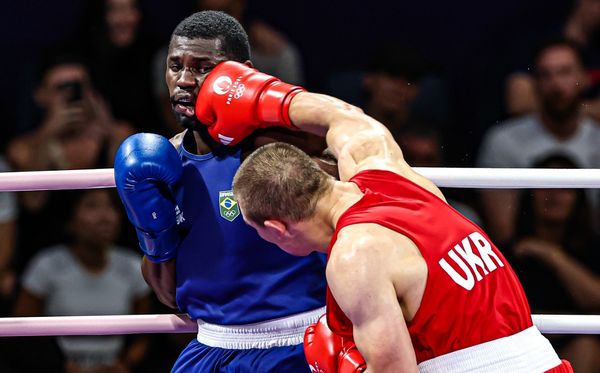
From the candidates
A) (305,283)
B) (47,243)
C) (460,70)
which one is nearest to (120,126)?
(47,243)

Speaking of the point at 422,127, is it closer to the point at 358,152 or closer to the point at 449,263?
the point at 358,152

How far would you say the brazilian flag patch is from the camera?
8.08 ft

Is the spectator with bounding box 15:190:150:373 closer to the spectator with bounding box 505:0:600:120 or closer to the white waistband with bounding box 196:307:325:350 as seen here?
the white waistband with bounding box 196:307:325:350

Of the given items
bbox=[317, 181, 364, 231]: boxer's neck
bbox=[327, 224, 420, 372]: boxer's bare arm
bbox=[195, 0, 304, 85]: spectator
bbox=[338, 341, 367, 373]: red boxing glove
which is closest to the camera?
bbox=[327, 224, 420, 372]: boxer's bare arm

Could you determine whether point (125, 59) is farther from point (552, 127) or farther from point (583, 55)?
point (583, 55)

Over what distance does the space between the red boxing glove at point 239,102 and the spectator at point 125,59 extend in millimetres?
2077

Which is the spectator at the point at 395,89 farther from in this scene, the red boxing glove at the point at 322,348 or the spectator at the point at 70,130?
the red boxing glove at the point at 322,348

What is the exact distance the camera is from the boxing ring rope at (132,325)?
2670 mm

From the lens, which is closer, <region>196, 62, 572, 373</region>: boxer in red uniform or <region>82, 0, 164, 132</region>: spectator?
<region>196, 62, 572, 373</region>: boxer in red uniform

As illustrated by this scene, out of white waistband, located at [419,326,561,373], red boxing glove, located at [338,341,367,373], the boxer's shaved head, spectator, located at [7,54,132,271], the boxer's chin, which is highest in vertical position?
the boxer's shaved head

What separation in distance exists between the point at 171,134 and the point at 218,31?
6.58 feet

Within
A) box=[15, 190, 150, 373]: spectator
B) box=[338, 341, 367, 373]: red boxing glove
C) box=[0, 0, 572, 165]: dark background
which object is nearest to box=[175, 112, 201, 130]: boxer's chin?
box=[338, 341, 367, 373]: red boxing glove

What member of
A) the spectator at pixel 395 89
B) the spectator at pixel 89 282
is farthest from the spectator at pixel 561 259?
the spectator at pixel 89 282

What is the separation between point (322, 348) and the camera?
86.9 inches
